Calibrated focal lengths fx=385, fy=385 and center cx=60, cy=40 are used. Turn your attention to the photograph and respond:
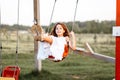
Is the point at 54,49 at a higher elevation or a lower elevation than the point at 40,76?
higher

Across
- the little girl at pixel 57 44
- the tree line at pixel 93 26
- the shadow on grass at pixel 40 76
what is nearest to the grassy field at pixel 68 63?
the shadow on grass at pixel 40 76

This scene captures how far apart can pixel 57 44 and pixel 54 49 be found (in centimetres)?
7

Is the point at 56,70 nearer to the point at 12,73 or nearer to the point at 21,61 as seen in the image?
the point at 21,61

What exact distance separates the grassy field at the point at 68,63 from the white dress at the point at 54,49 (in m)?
2.53

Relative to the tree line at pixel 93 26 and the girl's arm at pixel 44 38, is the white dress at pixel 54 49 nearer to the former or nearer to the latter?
the girl's arm at pixel 44 38

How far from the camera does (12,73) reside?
4.39 meters

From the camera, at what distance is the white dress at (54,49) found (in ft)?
12.0

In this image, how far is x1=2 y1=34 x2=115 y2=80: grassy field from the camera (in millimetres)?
6359

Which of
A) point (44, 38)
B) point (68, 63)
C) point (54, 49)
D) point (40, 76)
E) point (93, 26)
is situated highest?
point (93, 26)

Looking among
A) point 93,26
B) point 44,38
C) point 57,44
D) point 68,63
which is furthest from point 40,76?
point 44,38

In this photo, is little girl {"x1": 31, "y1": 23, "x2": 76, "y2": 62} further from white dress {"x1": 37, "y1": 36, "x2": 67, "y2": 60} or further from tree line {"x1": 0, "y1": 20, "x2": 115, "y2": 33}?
tree line {"x1": 0, "y1": 20, "x2": 115, "y2": 33}

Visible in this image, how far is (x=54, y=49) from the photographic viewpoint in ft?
12.0

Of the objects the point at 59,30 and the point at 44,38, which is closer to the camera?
the point at 44,38

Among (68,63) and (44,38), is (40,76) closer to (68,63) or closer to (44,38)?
(68,63)
